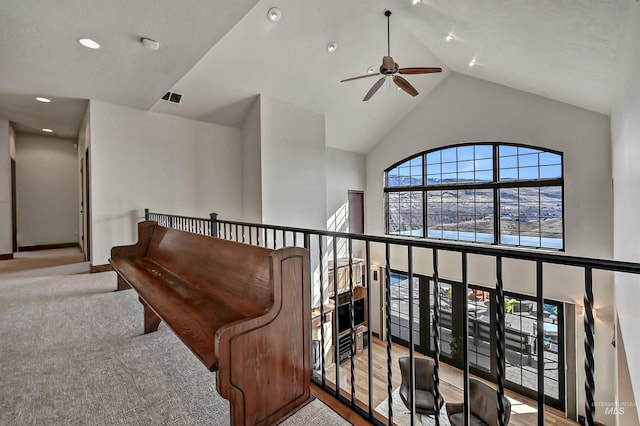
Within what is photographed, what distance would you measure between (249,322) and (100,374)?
1232 millimetres

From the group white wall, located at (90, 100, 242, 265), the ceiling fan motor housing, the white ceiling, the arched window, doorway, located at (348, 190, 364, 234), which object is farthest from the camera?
doorway, located at (348, 190, 364, 234)

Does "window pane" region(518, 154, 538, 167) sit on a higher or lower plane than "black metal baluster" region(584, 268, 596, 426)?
higher

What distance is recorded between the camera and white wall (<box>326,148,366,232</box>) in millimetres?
7684

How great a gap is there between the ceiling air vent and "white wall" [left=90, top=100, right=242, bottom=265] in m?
0.47

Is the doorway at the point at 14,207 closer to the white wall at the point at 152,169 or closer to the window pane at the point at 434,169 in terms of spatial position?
the white wall at the point at 152,169

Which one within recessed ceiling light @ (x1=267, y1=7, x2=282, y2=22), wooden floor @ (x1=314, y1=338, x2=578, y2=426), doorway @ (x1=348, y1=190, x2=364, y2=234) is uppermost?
recessed ceiling light @ (x1=267, y1=7, x2=282, y2=22)

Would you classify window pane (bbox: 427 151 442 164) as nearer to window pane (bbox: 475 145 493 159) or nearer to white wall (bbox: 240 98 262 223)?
window pane (bbox: 475 145 493 159)

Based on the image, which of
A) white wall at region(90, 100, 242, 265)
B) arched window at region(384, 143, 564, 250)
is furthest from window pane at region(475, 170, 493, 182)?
white wall at region(90, 100, 242, 265)

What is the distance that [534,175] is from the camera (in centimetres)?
581

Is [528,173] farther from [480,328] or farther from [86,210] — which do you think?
[86,210]

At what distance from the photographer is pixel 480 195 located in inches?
259

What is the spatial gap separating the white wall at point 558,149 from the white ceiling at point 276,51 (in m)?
0.44

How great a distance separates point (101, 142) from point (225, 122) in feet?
6.62

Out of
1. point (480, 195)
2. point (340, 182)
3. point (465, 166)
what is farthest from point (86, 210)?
point (480, 195)
